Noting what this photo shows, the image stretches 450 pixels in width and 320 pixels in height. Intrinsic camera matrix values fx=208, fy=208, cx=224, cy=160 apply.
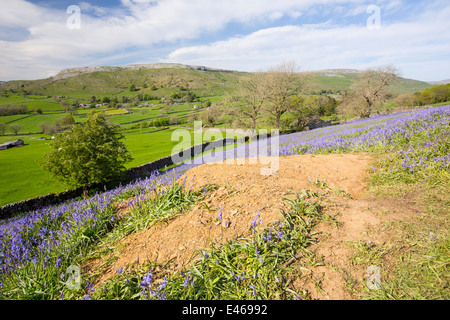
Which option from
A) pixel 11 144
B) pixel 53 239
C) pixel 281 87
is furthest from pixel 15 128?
pixel 53 239

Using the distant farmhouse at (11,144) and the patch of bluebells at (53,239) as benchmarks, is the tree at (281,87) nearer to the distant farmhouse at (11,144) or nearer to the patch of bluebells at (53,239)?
the patch of bluebells at (53,239)

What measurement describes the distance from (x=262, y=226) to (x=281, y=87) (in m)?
40.6

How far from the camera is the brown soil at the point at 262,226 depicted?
3062mm

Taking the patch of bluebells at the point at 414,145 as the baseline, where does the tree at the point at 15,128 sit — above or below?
above

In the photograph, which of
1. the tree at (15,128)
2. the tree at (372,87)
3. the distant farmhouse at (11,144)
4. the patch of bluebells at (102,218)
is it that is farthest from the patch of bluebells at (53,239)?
the tree at (15,128)

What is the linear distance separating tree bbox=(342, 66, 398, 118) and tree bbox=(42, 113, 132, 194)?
57670mm

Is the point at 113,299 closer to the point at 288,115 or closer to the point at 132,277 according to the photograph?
the point at 132,277

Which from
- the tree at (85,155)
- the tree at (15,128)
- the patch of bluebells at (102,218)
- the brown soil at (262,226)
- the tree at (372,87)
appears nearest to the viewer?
the brown soil at (262,226)

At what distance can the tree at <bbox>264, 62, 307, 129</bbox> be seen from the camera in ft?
131

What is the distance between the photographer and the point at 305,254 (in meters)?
3.37

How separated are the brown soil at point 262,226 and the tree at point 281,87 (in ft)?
122

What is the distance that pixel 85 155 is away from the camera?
20.6m

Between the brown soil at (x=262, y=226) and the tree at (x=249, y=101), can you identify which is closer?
the brown soil at (x=262, y=226)

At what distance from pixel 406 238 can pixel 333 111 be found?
9224cm
